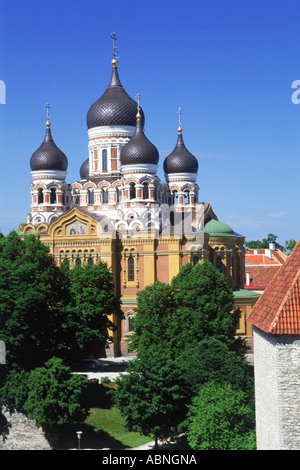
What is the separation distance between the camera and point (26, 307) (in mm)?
28781

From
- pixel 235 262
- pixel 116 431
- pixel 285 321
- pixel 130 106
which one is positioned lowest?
pixel 116 431

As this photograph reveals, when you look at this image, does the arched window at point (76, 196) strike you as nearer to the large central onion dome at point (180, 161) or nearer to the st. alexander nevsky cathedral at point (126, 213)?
the st. alexander nevsky cathedral at point (126, 213)

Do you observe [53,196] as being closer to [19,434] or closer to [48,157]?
[48,157]

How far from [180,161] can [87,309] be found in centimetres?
1873

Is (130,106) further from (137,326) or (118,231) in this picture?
(137,326)

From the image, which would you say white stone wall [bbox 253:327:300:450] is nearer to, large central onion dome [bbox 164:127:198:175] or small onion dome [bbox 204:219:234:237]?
small onion dome [bbox 204:219:234:237]

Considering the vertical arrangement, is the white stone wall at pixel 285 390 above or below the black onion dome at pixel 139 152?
below

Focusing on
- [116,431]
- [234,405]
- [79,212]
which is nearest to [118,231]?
[79,212]

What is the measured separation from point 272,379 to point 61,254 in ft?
92.1

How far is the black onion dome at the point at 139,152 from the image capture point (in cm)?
4584

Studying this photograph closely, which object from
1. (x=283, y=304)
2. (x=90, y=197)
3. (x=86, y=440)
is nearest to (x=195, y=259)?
(x=90, y=197)

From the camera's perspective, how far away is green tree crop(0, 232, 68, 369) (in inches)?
1115

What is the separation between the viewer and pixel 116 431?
2908 centimetres

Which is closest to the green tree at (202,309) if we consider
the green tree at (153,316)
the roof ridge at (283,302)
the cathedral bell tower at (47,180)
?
Result: the green tree at (153,316)
